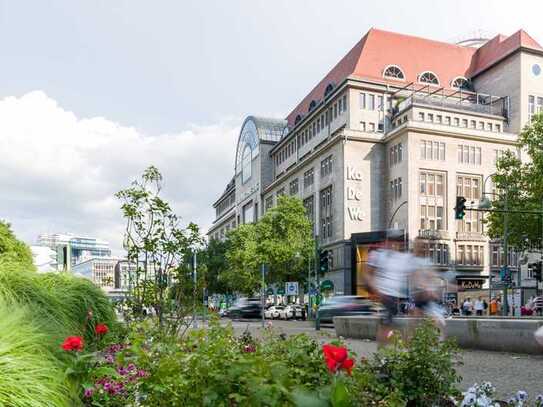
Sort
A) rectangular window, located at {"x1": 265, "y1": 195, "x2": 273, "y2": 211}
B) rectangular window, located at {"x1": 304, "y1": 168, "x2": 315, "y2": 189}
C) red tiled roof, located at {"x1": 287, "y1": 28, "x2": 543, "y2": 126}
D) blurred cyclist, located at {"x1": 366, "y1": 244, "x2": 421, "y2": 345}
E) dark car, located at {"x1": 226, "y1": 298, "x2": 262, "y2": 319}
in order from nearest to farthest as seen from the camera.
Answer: blurred cyclist, located at {"x1": 366, "y1": 244, "x2": 421, "y2": 345}
dark car, located at {"x1": 226, "y1": 298, "x2": 262, "y2": 319}
red tiled roof, located at {"x1": 287, "y1": 28, "x2": 543, "y2": 126}
rectangular window, located at {"x1": 304, "y1": 168, "x2": 315, "y2": 189}
rectangular window, located at {"x1": 265, "y1": 195, "x2": 273, "y2": 211}

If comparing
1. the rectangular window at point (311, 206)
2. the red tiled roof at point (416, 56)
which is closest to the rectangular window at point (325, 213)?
the rectangular window at point (311, 206)

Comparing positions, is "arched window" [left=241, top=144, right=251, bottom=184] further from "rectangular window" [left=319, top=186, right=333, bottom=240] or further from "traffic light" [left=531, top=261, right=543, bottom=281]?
"traffic light" [left=531, top=261, right=543, bottom=281]

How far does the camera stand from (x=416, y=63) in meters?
76.9

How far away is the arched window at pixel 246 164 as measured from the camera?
103125mm

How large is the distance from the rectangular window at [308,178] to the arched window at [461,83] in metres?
21.4

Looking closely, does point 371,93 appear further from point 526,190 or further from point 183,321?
point 183,321

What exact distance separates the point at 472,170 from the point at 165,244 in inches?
2349

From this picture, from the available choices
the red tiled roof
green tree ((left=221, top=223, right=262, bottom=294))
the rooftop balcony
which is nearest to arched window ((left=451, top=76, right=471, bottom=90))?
the red tiled roof

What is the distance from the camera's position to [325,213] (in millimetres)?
71500

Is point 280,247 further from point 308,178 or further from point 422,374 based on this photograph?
point 422,374

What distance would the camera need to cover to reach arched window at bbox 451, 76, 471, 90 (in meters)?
76.4

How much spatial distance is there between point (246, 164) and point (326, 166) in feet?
117

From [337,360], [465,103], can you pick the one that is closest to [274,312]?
[465,103]

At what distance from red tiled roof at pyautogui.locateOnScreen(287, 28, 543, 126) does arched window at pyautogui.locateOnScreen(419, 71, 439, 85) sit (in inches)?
27.1
